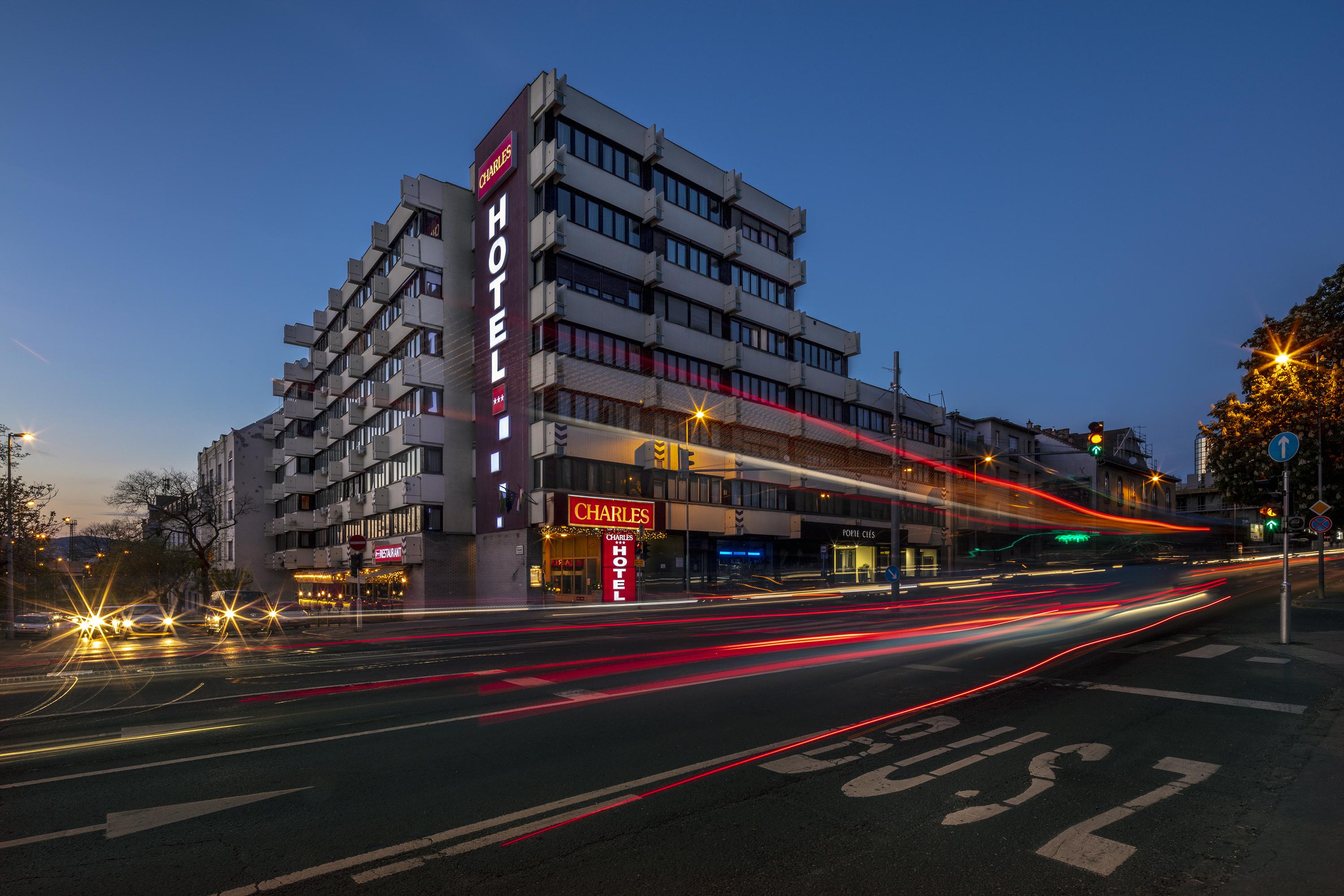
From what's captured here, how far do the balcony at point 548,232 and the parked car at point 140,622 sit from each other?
78.4ft

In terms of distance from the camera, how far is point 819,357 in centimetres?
5584

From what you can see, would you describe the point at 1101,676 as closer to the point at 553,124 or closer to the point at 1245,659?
the point at 1245,659

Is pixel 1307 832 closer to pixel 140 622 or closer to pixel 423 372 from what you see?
pixel 140 622

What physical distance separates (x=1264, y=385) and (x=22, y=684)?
103 ft

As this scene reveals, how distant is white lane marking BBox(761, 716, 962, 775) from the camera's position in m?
6.78

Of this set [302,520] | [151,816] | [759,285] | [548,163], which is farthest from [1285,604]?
[302,520]

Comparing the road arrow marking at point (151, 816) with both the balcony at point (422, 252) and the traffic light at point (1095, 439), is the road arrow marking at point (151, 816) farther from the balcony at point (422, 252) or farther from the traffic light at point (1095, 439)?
the balcony at point (422, 252)

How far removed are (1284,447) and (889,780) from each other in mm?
13655

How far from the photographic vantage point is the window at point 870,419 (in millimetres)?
57750

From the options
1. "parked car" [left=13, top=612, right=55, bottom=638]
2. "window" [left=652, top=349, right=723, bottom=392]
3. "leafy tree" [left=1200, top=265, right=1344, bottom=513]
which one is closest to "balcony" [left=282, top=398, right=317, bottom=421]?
"parked car" [left=13, top=612, right=55, bottom=638]

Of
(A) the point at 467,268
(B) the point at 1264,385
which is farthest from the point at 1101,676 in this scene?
(A) the point at 467,268

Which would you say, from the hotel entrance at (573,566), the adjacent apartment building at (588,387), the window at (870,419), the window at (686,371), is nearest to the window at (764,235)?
the adjacent apartment building at (588,387)

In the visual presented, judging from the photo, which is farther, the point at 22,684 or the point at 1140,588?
the point at 1140,588

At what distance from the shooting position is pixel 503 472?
41531mm
